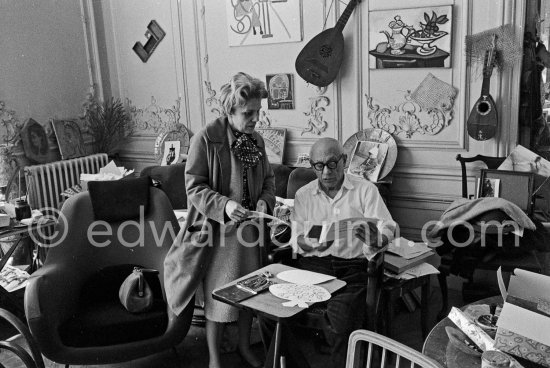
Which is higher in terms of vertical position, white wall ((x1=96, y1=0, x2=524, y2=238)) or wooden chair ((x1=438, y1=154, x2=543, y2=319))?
white wall ((x1=96, y1=0, x2=524, y2=238))

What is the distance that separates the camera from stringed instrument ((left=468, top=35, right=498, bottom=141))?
3.48 m

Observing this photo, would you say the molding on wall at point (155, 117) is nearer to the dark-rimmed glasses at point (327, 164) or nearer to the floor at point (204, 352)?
the floor at point (204, 352)

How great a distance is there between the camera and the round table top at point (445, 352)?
4.99 ft

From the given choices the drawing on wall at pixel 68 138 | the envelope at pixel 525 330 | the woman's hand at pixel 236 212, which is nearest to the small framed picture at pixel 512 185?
the woman's hand at pixel 236 212

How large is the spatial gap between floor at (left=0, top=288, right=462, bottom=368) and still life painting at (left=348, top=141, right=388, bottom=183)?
1036 millimetres

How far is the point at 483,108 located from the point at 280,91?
5.39ft

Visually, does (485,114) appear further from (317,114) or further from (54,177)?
(54,177)

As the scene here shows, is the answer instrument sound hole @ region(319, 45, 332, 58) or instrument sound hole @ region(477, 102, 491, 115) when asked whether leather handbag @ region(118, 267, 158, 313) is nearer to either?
instrument sound hole @ region(319, 45, 332, 58)

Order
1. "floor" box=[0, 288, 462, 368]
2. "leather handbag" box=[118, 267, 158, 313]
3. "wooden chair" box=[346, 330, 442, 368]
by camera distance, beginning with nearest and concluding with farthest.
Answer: "wooden chair" box=[346, 330, 442, 368] → "leather handbag" box=[118, 267, 158, 313] → "floor" box=[0, 288, 462, 368]

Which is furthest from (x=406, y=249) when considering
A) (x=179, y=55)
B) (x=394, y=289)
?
(x=179, y=55)

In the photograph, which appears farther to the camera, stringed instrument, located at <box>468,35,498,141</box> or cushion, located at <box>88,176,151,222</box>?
stringed instrument, located at <box>468,35,498,141</box>

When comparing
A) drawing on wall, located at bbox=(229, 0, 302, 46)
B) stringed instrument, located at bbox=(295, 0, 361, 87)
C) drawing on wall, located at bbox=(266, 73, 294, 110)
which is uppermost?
drawing on wall, located at bbox=(229, 0, 302, 46)

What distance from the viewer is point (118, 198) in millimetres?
3082

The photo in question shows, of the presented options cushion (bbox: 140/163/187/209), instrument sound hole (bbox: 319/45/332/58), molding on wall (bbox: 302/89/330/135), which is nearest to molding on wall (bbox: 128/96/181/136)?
cushion (bbox: 140/163/187/209)
